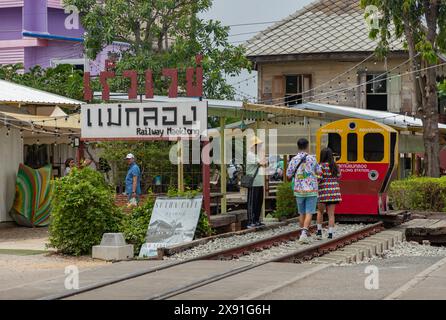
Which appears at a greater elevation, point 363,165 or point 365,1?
point 365,1

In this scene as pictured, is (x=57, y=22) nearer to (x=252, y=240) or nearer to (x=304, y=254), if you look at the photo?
(x=252, y=240)

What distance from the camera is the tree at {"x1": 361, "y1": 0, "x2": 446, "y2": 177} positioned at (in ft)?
96.5

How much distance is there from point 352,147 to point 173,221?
5500 mm

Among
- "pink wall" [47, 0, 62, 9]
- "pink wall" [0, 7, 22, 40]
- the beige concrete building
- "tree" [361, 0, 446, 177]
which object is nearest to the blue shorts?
"tree" [361, 0, 446, 177]

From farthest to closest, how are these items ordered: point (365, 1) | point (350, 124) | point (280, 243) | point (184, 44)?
point (184, 44) → point (365, 1) → point (350, 124) → point (280, 243)

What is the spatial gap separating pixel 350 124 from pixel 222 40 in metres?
12.6

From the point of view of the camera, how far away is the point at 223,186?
75.1 ft

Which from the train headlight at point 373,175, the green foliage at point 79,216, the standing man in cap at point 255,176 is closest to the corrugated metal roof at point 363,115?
the train headlight at point 373,175

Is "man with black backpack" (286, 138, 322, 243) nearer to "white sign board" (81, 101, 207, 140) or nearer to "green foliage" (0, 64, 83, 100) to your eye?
"white sign board" (81, 101, 207, 140)

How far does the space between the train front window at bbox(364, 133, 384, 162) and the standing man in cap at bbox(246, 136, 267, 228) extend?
8.86ft

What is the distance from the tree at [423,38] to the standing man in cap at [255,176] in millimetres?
9097

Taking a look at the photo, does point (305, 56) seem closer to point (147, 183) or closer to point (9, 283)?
point (147, 183)

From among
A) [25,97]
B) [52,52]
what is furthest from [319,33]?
[25,97]
